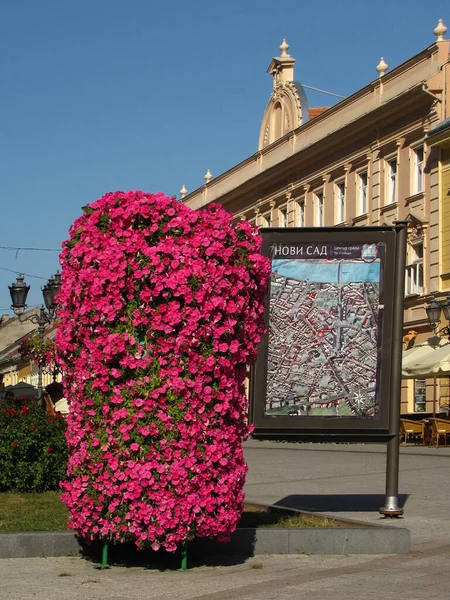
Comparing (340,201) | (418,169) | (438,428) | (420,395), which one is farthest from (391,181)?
(438,428)

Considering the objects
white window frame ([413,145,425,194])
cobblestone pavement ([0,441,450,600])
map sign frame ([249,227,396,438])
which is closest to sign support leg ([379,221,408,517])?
map sign frame ([249,227,396,438])

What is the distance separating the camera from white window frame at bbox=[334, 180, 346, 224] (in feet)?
146

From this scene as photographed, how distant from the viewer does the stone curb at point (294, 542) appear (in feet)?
28.8

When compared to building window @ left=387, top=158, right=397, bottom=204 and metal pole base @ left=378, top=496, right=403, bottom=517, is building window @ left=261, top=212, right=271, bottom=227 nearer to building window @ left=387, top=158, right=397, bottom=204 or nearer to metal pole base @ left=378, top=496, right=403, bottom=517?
building window @ left=387, top=158, right=397, bottom=204

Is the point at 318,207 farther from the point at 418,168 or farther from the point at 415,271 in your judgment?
the point at 415,271

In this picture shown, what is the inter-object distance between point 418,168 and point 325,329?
29143 mm

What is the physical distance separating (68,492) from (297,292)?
10.4 ft

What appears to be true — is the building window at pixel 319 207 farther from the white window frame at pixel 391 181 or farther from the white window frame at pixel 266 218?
the white window frame at pixel 391 181

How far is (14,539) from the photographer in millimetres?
8664

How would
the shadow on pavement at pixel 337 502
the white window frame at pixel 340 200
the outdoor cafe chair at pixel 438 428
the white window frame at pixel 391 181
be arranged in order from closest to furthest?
the shadow on pavement at pixel 337 502, the outdoor cafe chair at pixel 438 428, the white window frame at pixel 391 181, the white window frame at pixel 340 200

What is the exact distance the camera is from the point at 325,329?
10.5 m

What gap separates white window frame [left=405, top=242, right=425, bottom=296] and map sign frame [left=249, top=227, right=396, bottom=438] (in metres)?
27.7

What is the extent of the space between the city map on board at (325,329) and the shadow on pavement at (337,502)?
1650 millimetres

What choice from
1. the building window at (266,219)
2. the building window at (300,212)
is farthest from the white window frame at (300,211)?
the building window at (266,219)
